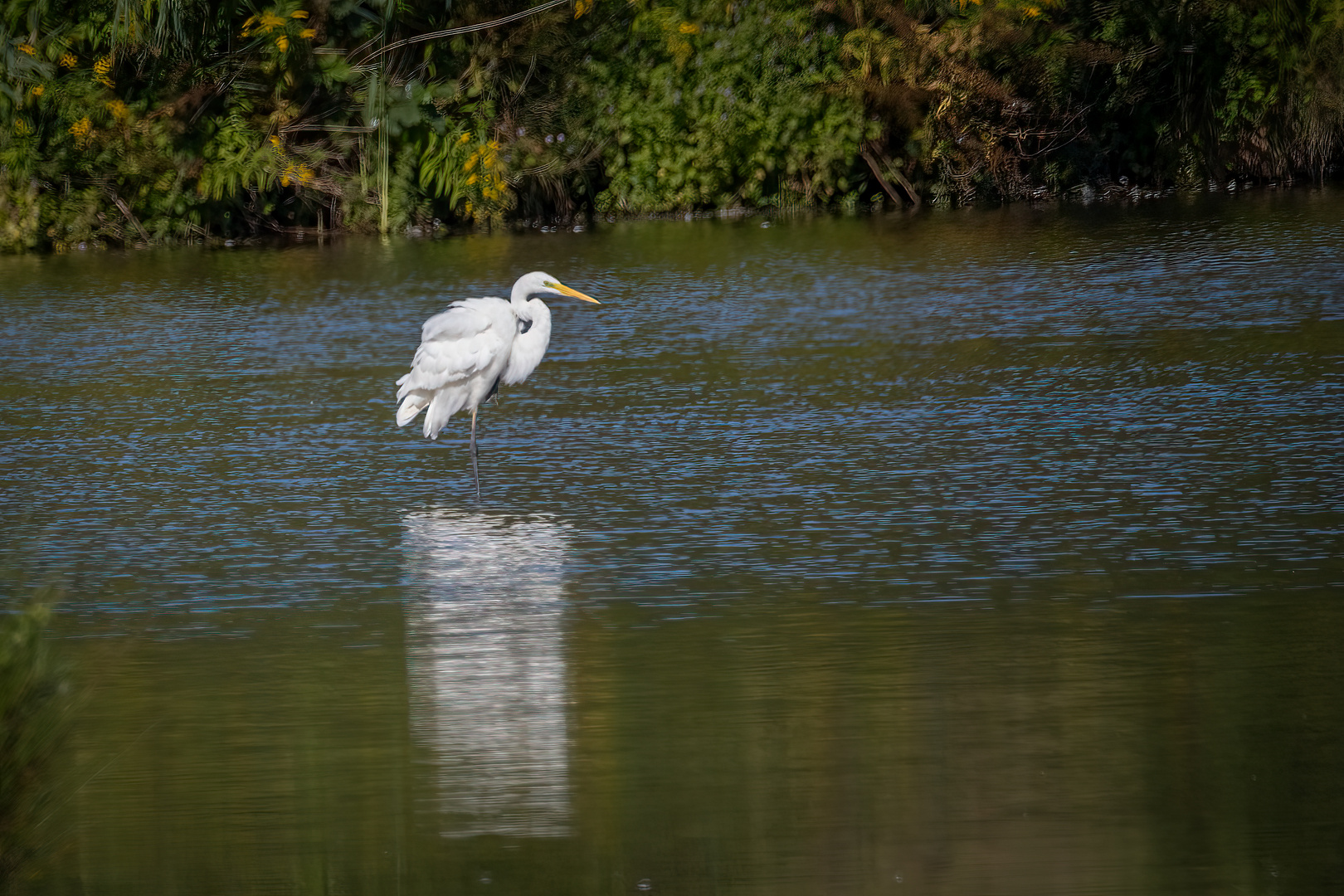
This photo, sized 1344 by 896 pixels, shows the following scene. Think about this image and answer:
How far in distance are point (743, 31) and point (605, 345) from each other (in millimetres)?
8850

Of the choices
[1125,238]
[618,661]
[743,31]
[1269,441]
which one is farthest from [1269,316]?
[743,31]

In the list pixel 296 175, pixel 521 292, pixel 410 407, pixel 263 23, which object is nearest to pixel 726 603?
pixel 410 407

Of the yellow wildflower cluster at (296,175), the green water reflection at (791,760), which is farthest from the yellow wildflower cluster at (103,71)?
the green water reflection at (791,760)

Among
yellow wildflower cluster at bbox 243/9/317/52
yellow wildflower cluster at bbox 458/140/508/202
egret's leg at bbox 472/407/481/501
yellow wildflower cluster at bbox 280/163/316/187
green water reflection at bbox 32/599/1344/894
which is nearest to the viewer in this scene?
green water reflection at bbox 32/599/1344/894

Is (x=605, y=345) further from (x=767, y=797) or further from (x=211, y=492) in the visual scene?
(x=767, y=797)

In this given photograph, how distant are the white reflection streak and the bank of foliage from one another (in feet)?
40.0

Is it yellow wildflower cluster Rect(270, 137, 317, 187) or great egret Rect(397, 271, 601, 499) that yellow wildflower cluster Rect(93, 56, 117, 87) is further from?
great egret Rect(397, 271, 601, 499)

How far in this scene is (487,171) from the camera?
18.6 metres

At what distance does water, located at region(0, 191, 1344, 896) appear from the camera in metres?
3.88

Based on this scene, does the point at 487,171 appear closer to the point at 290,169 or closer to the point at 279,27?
the point at 290,169

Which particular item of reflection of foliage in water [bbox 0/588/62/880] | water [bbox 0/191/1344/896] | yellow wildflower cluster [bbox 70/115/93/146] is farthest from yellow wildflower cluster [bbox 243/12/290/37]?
reflection of foliage in water [bbox 0/588/62/880]

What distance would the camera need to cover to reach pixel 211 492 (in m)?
7.58

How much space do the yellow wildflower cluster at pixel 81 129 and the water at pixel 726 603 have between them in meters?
7.45

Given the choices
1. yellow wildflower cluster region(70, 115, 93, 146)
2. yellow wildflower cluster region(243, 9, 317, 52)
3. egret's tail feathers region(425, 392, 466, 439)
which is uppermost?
yellow wildflower cluster region(243, 9, 317, 52)
